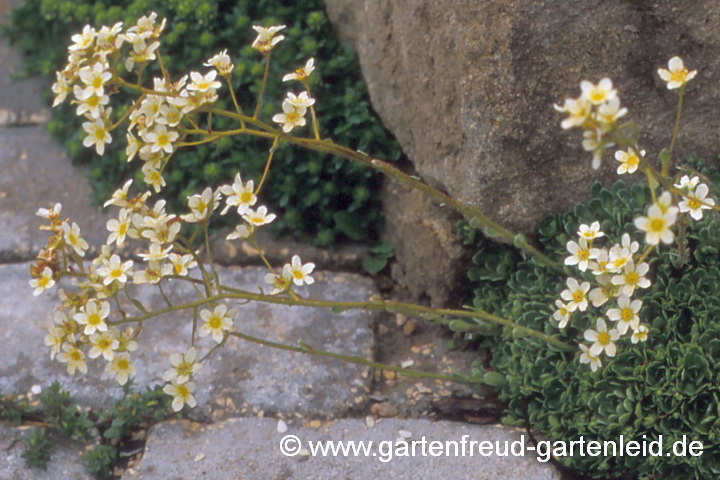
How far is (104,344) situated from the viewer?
2461mm

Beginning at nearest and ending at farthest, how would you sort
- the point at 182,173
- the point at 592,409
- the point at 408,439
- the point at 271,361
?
the point at 592,409, the point at 408,439, the point at 271,361, the point at 182,173

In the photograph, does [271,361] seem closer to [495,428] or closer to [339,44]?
[495,428]

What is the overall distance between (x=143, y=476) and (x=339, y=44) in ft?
6.19

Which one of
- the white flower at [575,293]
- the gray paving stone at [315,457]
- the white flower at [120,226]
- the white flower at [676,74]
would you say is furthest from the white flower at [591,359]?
the white flower at [120,226]

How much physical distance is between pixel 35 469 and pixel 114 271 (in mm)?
813

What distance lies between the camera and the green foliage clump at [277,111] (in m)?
3.68

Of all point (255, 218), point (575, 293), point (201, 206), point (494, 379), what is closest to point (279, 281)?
point (255, 218)

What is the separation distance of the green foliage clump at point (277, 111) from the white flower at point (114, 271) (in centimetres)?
128

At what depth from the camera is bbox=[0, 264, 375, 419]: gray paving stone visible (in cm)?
313

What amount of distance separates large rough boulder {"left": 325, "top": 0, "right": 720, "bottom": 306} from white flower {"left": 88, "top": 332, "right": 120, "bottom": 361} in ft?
4.05

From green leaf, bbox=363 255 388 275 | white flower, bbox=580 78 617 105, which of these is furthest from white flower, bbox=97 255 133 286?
green leaf, bbox=363 255 388 275

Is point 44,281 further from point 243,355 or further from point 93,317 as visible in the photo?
point 243,355

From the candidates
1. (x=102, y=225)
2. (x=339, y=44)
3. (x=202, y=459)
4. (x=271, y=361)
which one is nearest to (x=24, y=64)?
(x=102, y=225)

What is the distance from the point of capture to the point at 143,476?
113 inches
